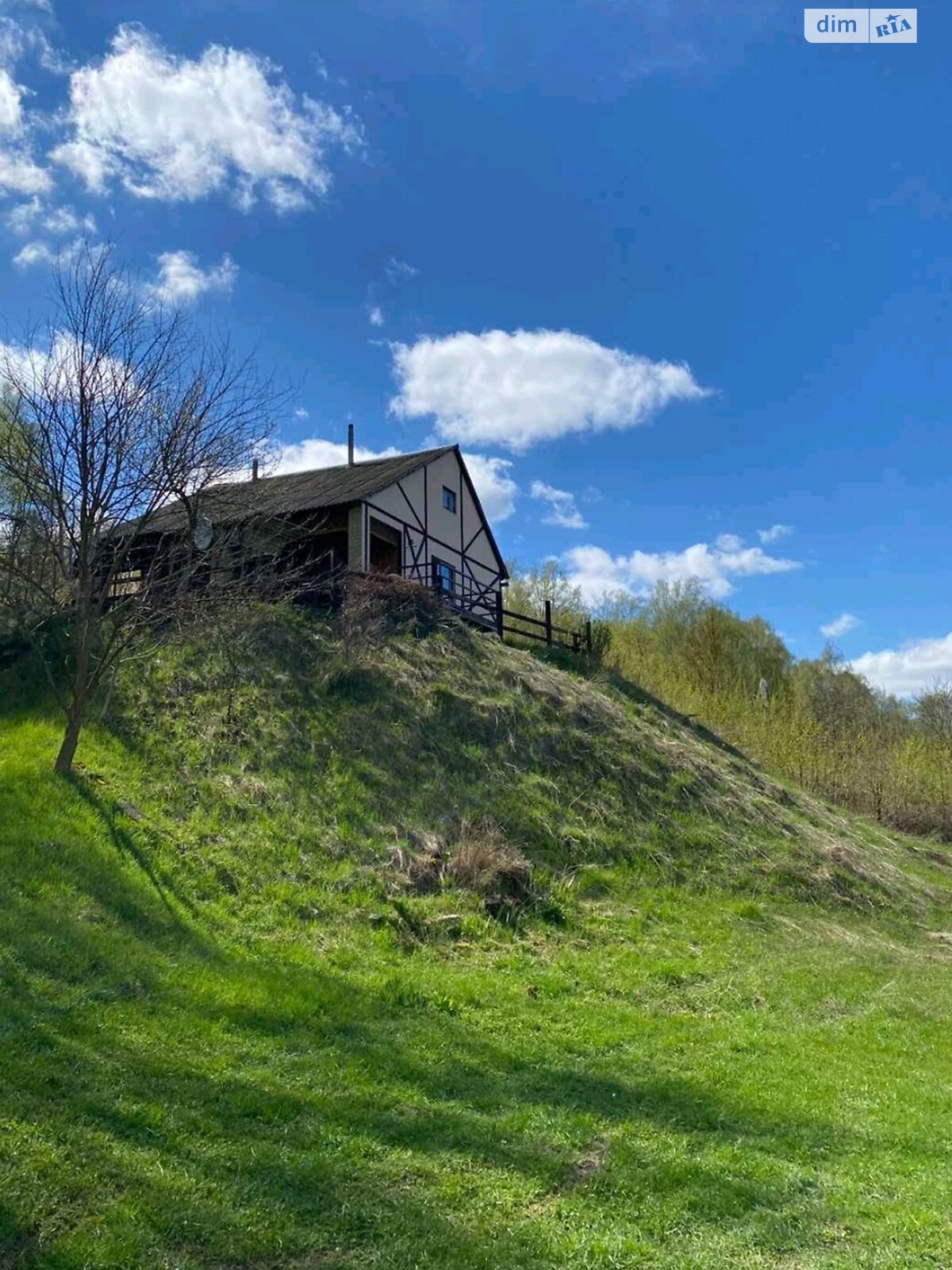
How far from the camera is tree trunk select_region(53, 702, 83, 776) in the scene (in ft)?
36.2

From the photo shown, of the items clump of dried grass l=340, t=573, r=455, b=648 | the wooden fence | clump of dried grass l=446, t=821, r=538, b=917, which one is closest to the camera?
clump of dried grass l=446, t=821, r=538, b=917

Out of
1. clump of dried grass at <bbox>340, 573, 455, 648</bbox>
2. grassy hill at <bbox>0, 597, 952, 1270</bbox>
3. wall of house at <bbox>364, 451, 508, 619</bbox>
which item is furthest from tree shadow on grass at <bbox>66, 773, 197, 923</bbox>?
wall of house at <bbox>364, 451, 508, 619</bbox>

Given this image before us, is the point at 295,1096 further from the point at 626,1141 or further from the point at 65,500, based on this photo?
the point at 65,500

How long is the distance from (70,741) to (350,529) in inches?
468

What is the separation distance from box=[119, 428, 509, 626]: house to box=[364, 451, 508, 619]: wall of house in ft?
0.12

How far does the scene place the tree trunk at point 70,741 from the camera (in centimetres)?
1104

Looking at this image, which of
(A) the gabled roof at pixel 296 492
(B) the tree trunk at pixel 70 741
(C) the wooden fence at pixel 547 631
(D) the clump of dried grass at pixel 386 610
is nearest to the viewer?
(B) the tree trunk at pixel 70 741

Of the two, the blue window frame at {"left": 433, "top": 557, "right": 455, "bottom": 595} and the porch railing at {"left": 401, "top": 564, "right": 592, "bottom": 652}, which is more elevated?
the blue window frame at {"left": 433, "top": 557, "right": 455, "bottom": 595}

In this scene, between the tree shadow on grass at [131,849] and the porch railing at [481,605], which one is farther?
the porch railing at [481,605]

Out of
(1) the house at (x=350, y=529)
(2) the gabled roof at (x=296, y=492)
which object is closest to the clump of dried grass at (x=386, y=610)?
(1) the house at (x=350, y=529)

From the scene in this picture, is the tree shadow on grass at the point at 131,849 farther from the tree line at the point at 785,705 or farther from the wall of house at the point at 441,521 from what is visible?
the tree line at the point at 785,705

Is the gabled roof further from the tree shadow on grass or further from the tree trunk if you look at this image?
the tree shadow on grass

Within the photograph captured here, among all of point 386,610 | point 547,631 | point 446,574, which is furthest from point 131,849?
point 547,631

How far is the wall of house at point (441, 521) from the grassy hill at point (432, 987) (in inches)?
233
